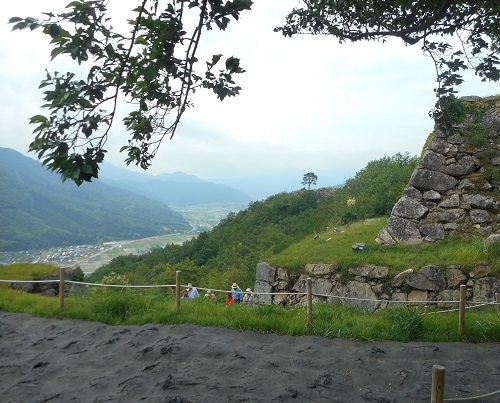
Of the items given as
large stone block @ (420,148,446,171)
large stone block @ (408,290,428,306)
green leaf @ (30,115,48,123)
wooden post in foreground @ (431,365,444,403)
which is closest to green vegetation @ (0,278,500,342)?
large stone block @ (408,290,428,306)

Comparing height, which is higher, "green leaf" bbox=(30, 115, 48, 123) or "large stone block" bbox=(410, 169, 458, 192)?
"large stone block" bbox=(410, 169, 458, 192)

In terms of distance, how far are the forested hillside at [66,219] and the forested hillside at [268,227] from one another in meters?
51.3

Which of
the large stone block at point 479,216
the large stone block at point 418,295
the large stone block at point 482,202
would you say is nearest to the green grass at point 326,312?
the large stone block at point 418,295

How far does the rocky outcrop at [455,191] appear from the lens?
12.2 m

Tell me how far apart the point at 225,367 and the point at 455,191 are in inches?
383

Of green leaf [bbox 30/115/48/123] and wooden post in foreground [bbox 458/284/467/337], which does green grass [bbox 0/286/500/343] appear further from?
green leaf [bbox 30/115/48/123]

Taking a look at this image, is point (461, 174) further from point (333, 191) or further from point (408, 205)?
point (333, 191)

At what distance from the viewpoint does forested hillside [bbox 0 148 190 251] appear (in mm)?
88375

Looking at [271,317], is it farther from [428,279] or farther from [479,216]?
[479,216]

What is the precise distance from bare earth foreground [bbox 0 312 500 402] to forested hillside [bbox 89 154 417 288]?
10.9 metres

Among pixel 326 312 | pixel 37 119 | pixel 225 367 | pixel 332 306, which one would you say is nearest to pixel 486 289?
pixel 332 306

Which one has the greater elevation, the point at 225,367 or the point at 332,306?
the point at 332,306

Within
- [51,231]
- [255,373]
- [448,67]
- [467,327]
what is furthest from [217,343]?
[51,231]

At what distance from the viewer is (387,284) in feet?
36.5
